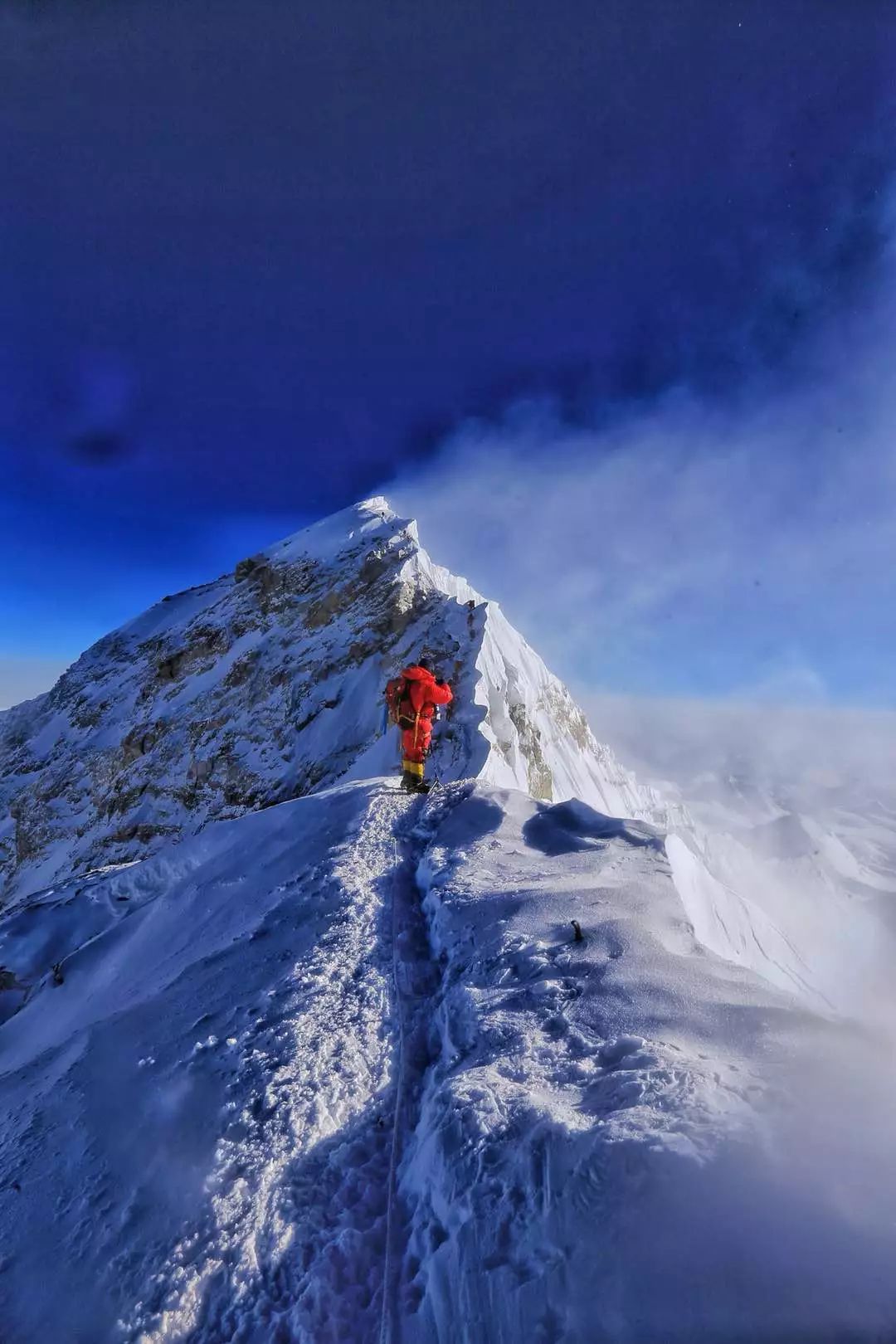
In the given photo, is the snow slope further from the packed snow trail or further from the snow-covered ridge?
the snow-covered ridge

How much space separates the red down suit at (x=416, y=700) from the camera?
9719 millimetres

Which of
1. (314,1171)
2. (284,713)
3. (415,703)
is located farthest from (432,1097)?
(284,713)

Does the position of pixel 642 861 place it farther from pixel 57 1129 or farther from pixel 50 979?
pixel 50 979

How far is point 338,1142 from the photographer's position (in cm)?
296

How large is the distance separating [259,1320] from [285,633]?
26712mm

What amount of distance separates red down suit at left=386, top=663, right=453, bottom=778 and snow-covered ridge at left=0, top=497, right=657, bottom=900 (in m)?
6.87

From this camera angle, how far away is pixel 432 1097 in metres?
3.02

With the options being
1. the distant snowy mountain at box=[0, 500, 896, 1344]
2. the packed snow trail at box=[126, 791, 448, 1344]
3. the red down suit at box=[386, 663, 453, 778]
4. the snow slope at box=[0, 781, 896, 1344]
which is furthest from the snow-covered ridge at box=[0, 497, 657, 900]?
the packed snow trail at box=[126, 791, 448, 1344]

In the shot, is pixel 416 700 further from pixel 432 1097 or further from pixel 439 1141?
pixel 439 1141

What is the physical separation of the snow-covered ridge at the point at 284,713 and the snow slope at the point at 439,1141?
1225cm

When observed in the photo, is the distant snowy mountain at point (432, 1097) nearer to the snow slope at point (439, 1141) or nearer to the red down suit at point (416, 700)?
the snow slope at point (439, 1141)

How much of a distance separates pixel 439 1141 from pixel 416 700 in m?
7.59

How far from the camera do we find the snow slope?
1759 mm

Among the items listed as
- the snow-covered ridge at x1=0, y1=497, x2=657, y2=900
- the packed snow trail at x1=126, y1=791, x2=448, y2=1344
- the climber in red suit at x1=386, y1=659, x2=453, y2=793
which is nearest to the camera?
the packed snow trail at x1=126, y1=791, x2=448, y2=1344
